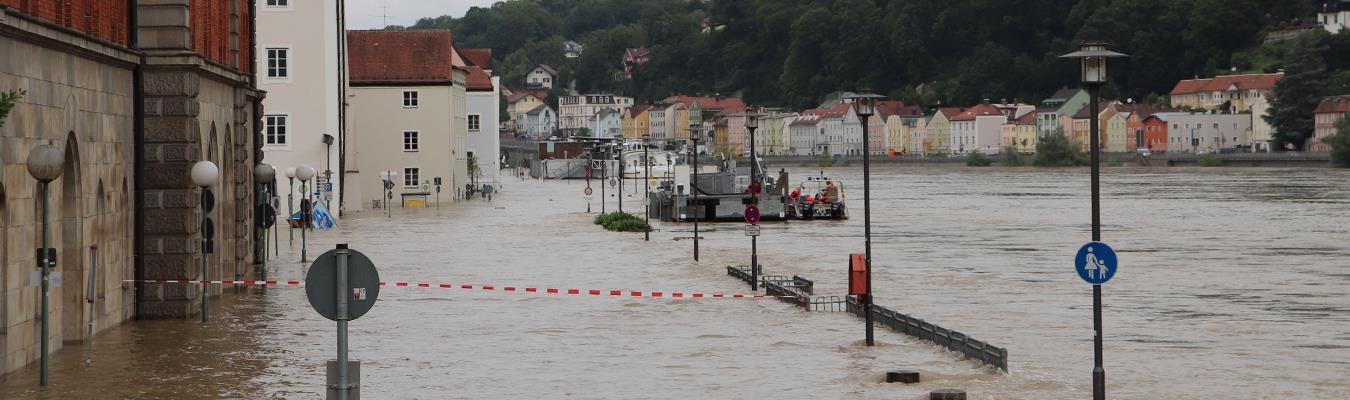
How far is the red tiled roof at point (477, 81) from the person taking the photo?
105 metres

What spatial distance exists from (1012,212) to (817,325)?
175 feet

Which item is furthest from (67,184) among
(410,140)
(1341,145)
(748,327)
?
(1341,145)

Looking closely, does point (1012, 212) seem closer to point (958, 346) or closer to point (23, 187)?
point (958, 346)

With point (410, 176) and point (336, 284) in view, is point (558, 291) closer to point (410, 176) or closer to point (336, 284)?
point (336, 284)

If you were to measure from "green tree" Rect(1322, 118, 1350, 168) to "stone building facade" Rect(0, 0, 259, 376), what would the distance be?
120m

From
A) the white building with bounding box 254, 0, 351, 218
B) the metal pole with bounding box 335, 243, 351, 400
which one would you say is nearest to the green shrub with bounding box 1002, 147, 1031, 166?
the white building with bounding box 254, 0, 351, 218

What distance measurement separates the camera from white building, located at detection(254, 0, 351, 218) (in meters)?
65.3

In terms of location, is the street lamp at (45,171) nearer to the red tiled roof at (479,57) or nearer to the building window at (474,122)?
the building window at (474,122)

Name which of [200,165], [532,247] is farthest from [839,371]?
[532,247]

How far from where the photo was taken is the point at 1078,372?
2281 cm

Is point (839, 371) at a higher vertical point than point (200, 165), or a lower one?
lower

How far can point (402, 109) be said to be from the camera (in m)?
83.6

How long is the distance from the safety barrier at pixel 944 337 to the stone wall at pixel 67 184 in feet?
32.0

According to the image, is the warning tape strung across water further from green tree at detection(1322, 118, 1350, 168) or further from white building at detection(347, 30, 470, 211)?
green tree at detection(1322, 118, 1350, 168)
